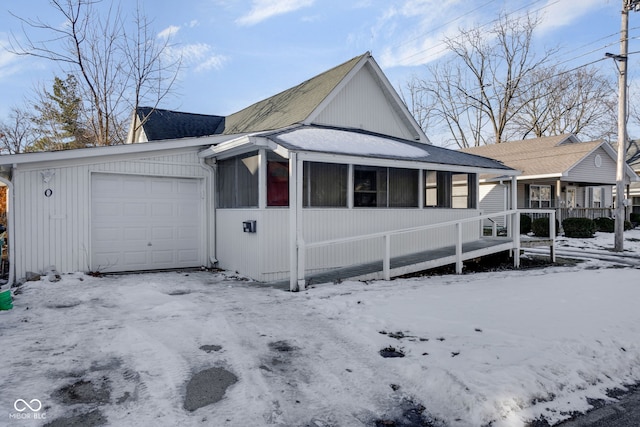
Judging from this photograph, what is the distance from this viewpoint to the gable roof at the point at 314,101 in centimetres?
1082

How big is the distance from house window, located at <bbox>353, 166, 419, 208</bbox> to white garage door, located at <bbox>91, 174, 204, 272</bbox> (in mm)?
3987

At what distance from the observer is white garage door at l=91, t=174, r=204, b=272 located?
28.9 feet

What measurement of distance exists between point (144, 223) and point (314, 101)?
542 centimetres

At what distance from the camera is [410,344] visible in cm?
449

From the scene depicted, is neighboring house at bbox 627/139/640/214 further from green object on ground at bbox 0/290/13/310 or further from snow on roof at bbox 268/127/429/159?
green object on ground at bbox 0/290/13/310

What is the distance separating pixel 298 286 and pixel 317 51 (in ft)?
46.3

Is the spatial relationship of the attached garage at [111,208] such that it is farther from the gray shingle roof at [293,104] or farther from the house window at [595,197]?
the house window at [595,197]

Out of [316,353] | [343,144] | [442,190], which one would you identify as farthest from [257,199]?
[442,190]

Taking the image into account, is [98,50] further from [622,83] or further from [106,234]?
[622,83]

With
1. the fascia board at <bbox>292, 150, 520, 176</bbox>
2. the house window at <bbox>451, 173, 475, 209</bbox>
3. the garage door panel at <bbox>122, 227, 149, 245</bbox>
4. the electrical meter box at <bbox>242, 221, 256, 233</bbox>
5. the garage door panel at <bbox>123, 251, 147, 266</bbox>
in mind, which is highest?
the fascia board at <bbox>292, 150, 520, 176</bbox>

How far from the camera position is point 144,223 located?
30.6 ft

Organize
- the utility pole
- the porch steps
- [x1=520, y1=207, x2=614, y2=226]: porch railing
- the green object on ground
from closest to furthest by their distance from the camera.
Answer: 1. the green object on ground
2. the porch steps
3. the utility pole
4. [x1=520, y1=207, x2=614, y2=226]: porch railing

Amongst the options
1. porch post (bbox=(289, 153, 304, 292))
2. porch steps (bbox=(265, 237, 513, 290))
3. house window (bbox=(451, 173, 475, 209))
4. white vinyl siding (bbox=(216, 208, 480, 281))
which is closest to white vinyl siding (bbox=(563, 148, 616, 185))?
house window (bbox=(451, 173, 475, 209))

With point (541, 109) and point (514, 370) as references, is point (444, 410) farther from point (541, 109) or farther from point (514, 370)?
point (541, 109)
